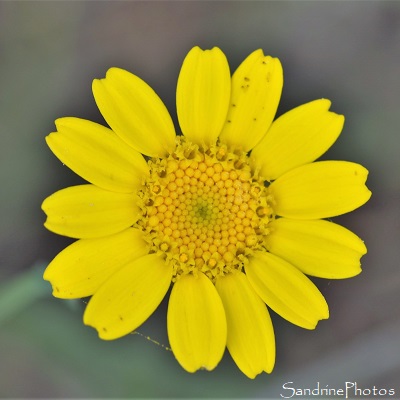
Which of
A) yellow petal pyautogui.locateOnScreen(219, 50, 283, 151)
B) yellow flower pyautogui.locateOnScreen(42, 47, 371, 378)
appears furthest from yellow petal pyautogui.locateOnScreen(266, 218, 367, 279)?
yellow petal pyautogui.locateOnScreen(219, 50, 283, 151)

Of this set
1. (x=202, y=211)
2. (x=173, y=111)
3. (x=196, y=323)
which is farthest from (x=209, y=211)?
(x=173, y=111)

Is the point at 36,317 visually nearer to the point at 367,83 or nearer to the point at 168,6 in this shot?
the point at 168,6

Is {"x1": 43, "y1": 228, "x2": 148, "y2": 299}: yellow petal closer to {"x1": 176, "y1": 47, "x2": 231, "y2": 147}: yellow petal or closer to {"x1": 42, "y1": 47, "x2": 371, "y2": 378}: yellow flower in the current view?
{"x1": 42, "y1": 47, "x2": 371, "y2": 378}: yellow flower

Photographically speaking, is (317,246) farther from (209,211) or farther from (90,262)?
(90,262)

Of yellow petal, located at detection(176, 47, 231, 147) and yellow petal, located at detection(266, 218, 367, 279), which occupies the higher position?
yellow petal, located at detection(176, 47, 231, 147)

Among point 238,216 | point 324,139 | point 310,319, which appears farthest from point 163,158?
point 310,319

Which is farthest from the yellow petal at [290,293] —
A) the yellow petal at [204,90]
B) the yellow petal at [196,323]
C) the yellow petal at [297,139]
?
the yellow petal at [204,90]

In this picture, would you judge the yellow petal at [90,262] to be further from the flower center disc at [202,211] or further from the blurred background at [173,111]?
the blurred background at [173,111]

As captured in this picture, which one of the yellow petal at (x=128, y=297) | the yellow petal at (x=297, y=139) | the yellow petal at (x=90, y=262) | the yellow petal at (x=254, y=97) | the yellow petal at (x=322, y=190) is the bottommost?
the yellow petal at (x=128, y=297)
